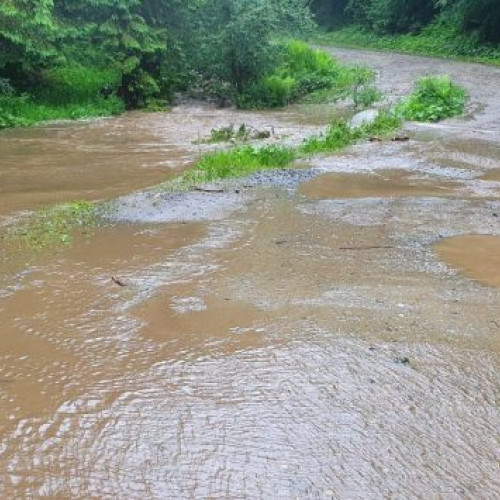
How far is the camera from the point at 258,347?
473 centimetres

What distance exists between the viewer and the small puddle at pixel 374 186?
9.13 m

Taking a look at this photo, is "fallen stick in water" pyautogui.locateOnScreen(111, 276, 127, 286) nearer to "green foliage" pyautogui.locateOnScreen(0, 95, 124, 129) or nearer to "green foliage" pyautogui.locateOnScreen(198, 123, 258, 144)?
"green foliage" pyautogui.locateOnScreen(198, 123, 258, 144)

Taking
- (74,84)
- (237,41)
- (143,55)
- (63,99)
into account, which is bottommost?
(63,99)

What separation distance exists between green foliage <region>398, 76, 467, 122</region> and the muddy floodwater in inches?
280

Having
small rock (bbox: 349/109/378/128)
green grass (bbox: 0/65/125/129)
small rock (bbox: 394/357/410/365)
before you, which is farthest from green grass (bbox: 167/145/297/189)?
green grass (bbox: 0/65/125/129)

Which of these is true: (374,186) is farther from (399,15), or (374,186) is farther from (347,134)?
(399,15)

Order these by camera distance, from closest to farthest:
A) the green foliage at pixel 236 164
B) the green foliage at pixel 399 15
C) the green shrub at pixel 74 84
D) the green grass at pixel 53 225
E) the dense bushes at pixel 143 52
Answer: the green grass at pixel 53 225 → the green foliage at pixel 236 164 → the dense bushes at pixel 143 52 → the green shrub at pixel 74 84 → the green foliage at pixel 399 15

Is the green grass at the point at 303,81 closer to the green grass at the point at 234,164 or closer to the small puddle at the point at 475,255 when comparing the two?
the green grass at the point at 234,164

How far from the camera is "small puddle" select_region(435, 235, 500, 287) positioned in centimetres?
599

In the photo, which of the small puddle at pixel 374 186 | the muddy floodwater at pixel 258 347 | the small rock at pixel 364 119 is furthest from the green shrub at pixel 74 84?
the small puddle at pixel 374 186

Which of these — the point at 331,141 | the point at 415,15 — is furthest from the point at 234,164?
the point at 415,15

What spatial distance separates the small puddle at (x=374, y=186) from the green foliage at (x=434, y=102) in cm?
602

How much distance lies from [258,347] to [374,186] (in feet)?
17.7

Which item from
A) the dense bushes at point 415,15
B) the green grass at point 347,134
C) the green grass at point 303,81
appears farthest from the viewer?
the dense bushes at point 415,15
